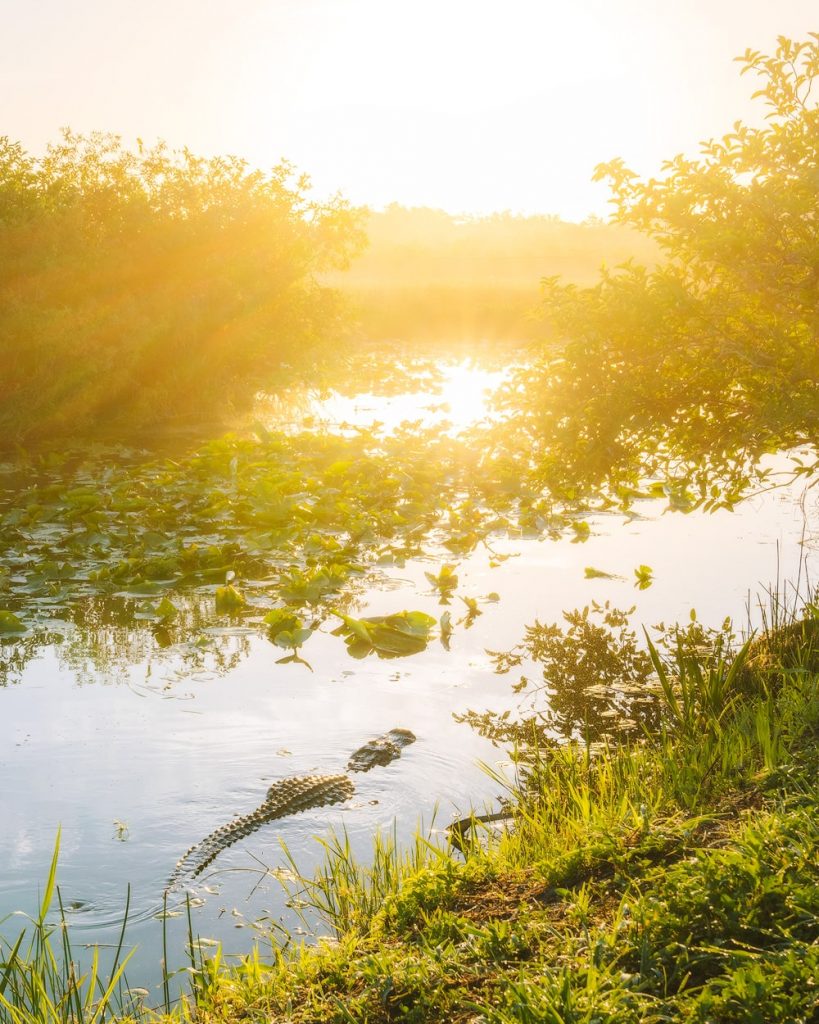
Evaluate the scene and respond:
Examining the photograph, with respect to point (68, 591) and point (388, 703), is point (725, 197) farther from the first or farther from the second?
point (68, 591)

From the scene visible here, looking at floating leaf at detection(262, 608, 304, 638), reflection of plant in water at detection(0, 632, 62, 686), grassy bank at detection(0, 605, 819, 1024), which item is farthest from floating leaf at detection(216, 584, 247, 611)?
grassy bank at detection(0, 605, 819, 1024)

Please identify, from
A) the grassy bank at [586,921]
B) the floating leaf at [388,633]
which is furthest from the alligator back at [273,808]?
the floating leaf at [388,633]

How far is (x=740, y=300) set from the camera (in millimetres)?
7215

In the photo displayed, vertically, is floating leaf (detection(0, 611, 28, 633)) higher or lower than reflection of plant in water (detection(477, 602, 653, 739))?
higher

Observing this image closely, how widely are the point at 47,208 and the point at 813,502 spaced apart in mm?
14371

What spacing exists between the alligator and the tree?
2866mm

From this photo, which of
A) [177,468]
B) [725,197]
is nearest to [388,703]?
[725,197]

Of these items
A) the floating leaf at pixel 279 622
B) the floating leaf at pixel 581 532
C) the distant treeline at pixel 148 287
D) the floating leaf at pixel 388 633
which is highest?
the distant treeline at pixel 148 287

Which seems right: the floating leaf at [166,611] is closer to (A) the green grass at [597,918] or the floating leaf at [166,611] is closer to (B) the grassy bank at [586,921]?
(B) the grassy bank at [586,921]

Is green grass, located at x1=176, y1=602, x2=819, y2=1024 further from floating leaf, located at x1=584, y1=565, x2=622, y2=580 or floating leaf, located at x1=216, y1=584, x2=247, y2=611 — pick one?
floating leaf, located at x1=584, y1=565, x2=622, y2=580

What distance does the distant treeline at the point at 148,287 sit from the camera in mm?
17188

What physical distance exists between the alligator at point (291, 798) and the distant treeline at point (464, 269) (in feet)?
11.8

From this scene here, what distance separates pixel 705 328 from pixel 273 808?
4475 mm

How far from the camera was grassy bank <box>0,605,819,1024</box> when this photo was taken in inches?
110
